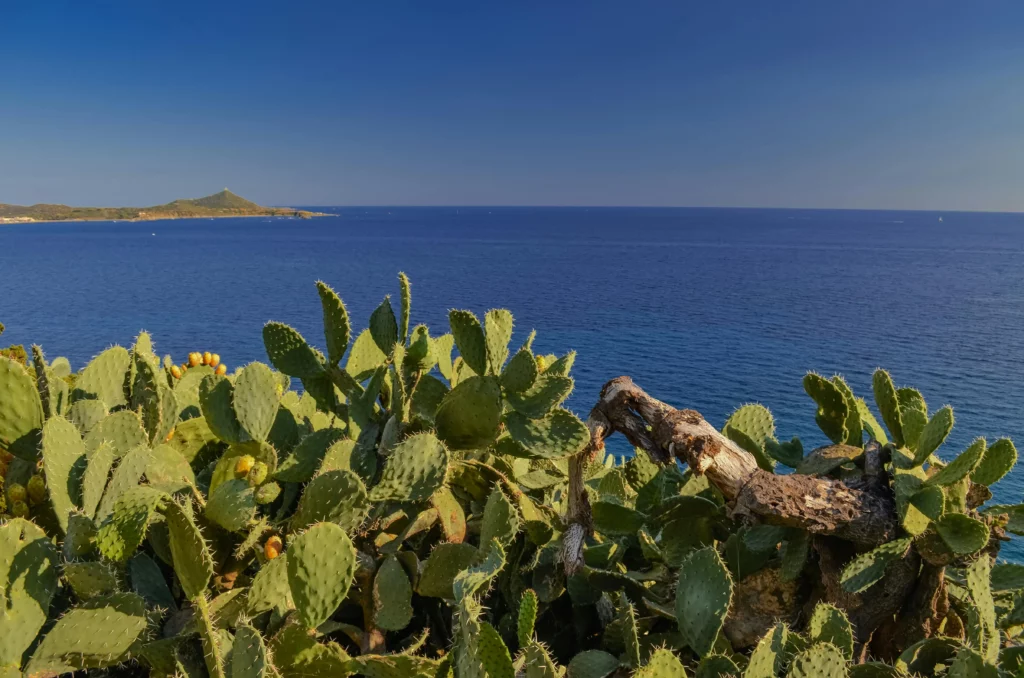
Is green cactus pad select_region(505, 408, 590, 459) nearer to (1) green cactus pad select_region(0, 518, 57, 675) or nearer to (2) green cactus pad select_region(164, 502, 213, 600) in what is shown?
(2) green cactus pad select_region(164, 502, 213, 600)

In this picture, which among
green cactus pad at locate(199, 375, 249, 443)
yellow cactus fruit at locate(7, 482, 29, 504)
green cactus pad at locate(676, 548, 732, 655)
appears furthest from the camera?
green cactus pad at locate(199, 375, 249, 443)

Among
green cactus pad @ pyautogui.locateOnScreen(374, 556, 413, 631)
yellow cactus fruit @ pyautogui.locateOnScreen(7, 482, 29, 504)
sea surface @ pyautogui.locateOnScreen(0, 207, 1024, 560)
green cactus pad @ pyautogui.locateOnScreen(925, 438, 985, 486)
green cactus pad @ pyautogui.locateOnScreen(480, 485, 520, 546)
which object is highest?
green cactus pad @ pyautogui.locateOnScreen(925, 438, 985, 486)

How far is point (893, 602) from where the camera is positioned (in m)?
1.63

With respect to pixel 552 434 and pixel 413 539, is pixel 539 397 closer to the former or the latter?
pixel 552 434

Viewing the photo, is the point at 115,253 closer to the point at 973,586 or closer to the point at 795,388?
the point at 795,388

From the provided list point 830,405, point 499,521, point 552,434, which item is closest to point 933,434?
point 830,405

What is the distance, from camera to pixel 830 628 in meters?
1.40

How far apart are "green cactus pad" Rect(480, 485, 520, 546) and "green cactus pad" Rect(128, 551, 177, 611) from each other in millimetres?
735

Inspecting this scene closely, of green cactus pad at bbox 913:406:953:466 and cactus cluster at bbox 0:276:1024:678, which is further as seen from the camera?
green cactus pad at bbox 913:406:953:466

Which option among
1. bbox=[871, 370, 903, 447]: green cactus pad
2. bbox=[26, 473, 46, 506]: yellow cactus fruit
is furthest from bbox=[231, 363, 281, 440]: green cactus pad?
bbox=[871, 370, 903, 447]: green cactus pad

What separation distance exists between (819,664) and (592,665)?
1.53 ft

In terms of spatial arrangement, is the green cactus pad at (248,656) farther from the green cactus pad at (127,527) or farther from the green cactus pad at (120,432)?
the green cactus pad at (120,432)

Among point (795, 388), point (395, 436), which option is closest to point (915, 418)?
point (395, 436)

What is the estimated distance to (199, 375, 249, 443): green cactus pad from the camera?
1.75m
